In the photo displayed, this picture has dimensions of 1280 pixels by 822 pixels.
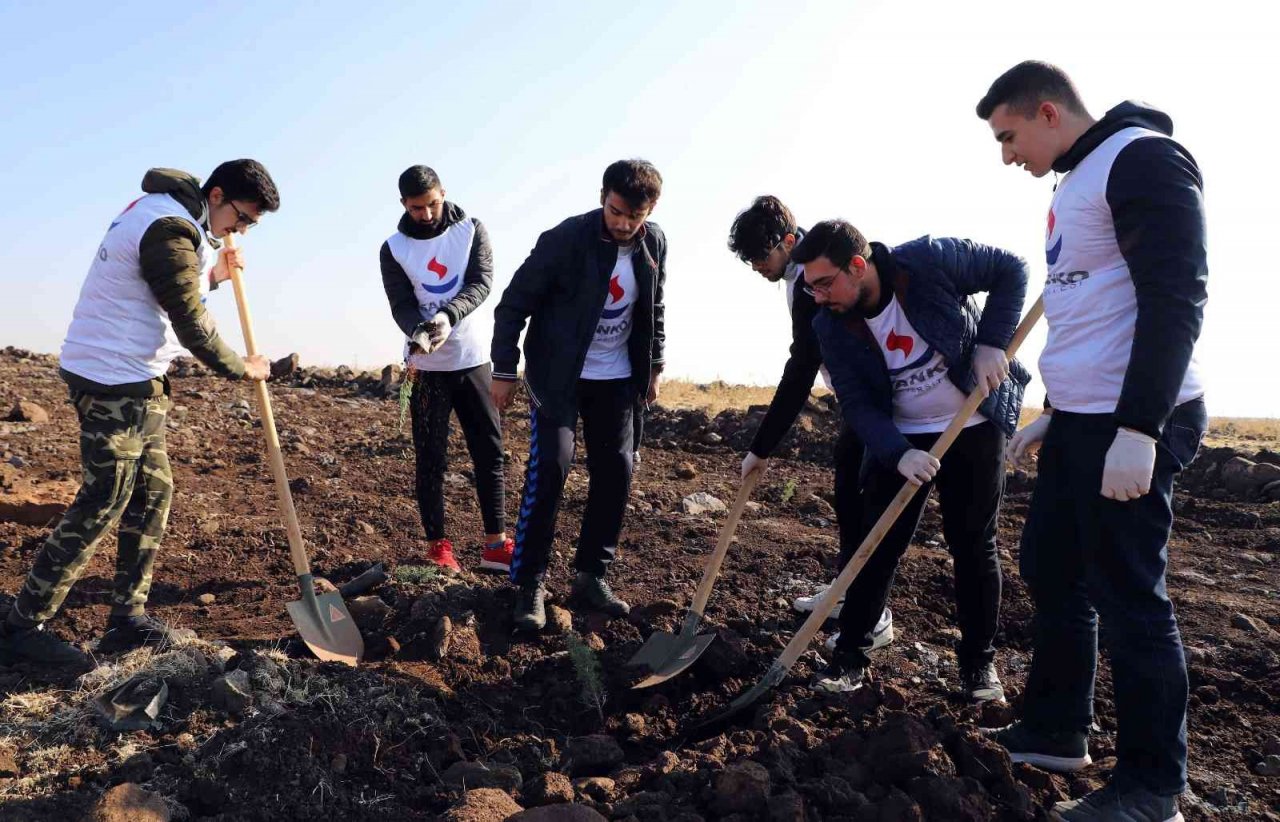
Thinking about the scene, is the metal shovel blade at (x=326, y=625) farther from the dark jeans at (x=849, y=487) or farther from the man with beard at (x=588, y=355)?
the dark jeans at (x=849, y=487)

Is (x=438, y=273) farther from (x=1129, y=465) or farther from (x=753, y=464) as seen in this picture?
(x=1129, y=465)

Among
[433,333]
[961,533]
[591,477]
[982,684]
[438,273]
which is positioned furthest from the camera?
[438,273]

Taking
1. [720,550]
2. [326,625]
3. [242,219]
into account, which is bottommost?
[326,625]

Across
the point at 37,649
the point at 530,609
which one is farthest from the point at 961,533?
the point at 37,649

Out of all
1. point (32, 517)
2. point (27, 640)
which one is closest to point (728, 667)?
point (27, 640)

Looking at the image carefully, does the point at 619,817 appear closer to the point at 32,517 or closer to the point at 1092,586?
the point at 1092,586

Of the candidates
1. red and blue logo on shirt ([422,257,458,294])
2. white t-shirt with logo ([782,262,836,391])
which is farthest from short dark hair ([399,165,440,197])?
white t-shirt with logo ([782,262,836,391])

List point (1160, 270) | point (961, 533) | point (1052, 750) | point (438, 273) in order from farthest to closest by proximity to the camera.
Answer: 1. point (438, 273)
2. point (961, 533)
3. point (1052, 750)
4. point (1160, 270)

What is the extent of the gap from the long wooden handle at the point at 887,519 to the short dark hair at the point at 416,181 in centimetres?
254

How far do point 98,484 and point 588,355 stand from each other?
6.34 ft

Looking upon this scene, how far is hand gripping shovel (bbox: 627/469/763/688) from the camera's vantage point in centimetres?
354

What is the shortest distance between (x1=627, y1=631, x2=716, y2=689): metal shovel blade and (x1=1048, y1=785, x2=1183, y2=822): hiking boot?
1393 mm

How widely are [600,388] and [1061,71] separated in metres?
2.13

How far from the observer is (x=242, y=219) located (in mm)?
3600
